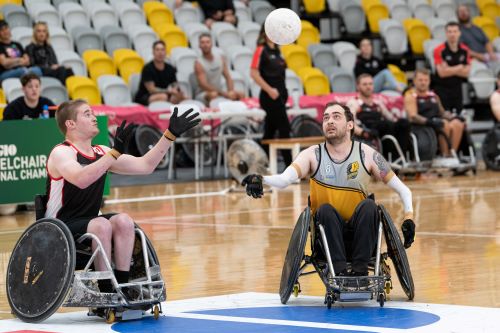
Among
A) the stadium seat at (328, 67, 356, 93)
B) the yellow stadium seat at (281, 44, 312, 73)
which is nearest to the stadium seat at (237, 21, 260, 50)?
the yellow stadium seat at (281, 44, 312, 73)

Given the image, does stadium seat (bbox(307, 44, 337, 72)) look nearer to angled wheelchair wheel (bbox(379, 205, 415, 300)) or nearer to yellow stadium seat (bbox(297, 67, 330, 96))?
yellow stadium seat (bbox(297, 67, 330, 96))

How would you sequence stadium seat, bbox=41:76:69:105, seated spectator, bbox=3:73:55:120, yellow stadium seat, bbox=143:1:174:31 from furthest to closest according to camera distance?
yellow stadium seat, bbox=143:1:174:31 < stadium seat, bbox=41:76:69:105 < seated spectator, bbox=3:73:55:120

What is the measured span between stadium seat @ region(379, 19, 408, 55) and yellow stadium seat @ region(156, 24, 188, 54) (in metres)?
4.19

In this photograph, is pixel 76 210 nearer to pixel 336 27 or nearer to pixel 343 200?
pixel 343 200

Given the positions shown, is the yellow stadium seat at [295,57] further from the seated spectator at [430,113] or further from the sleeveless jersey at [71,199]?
the sleeveless jersey at [71,199]

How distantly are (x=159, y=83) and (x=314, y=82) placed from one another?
136 inches

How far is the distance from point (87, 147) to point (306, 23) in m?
16.6

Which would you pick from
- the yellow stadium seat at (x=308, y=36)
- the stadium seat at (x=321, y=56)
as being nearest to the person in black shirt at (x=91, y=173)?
the stadium seat at (x=321, y=56)

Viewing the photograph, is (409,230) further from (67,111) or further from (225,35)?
(225,35)

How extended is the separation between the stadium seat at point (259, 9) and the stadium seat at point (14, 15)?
537 cm

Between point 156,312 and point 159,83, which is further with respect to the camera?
point 159,83

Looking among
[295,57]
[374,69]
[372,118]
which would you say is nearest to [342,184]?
[372,118]

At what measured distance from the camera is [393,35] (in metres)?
24.1

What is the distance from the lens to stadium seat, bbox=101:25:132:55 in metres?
21.2
